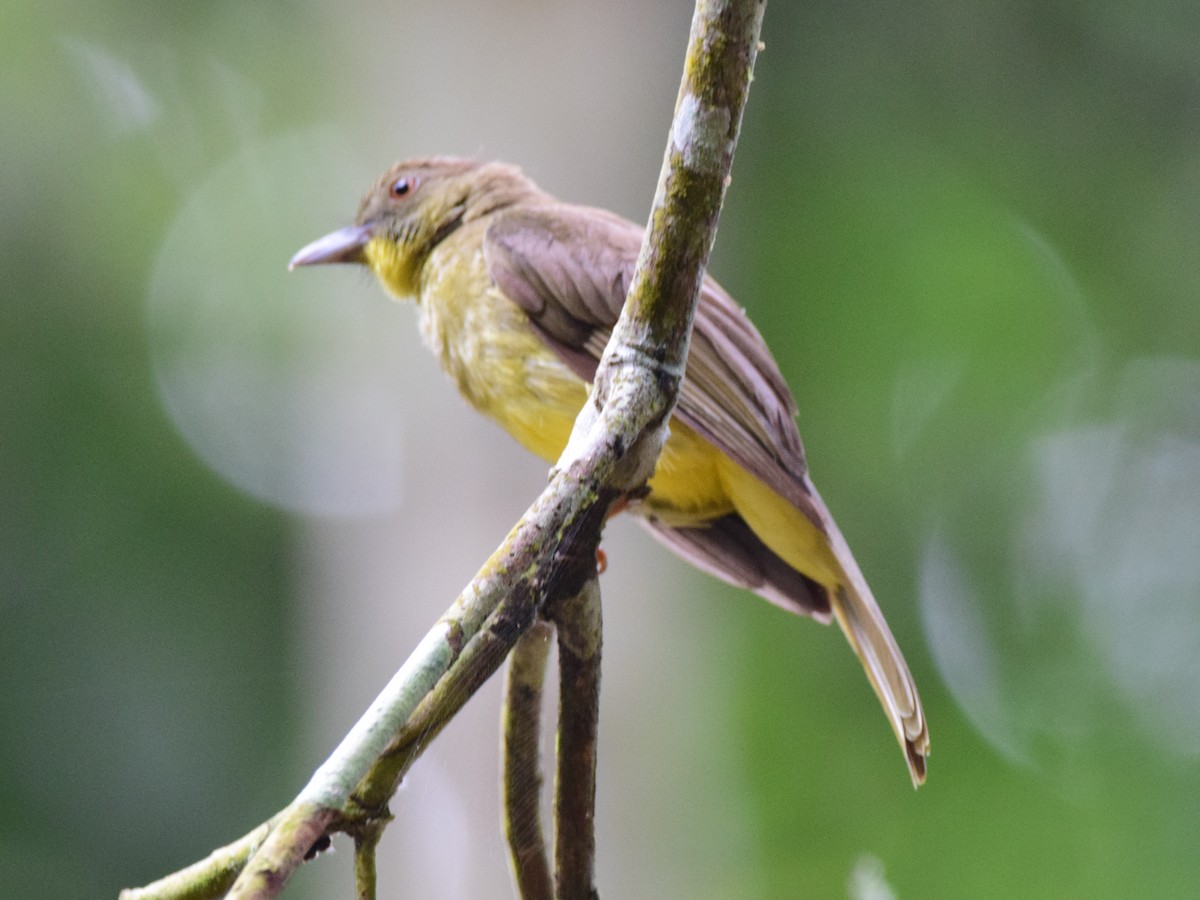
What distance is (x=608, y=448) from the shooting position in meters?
2.07

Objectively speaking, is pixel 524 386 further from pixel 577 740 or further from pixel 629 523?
pixel 629 523

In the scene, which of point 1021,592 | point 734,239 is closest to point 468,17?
point 734,239

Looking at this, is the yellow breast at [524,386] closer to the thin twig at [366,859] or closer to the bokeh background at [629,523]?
the bokeh background at [629,523]

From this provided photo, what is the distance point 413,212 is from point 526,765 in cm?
253

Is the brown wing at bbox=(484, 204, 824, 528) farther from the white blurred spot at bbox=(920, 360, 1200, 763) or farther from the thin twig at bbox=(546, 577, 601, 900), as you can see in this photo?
the white blurred spot at bbox=(920, 360, 1200, 763)

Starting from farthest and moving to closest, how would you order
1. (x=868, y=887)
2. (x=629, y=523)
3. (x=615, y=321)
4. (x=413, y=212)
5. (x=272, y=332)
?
(x=272, y=332) → (x=629, y=523) → (x=413, y=212) → (x=615, y=321) → (x=868, y=887)

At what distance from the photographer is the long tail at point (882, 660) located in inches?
112

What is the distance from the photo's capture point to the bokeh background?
5.05 m

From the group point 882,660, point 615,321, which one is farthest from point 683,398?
point 882,660

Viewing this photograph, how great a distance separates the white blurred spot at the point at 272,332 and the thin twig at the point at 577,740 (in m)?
3.79

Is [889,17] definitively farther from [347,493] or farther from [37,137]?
[37,137]

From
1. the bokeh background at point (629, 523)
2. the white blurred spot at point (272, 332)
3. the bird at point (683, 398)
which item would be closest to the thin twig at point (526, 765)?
the bird at point (683, 398)

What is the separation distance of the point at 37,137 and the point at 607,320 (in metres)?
4.58

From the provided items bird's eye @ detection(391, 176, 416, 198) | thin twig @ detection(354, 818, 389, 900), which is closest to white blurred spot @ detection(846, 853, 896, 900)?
thin twig @ detection(354, 818, 389, 900)
